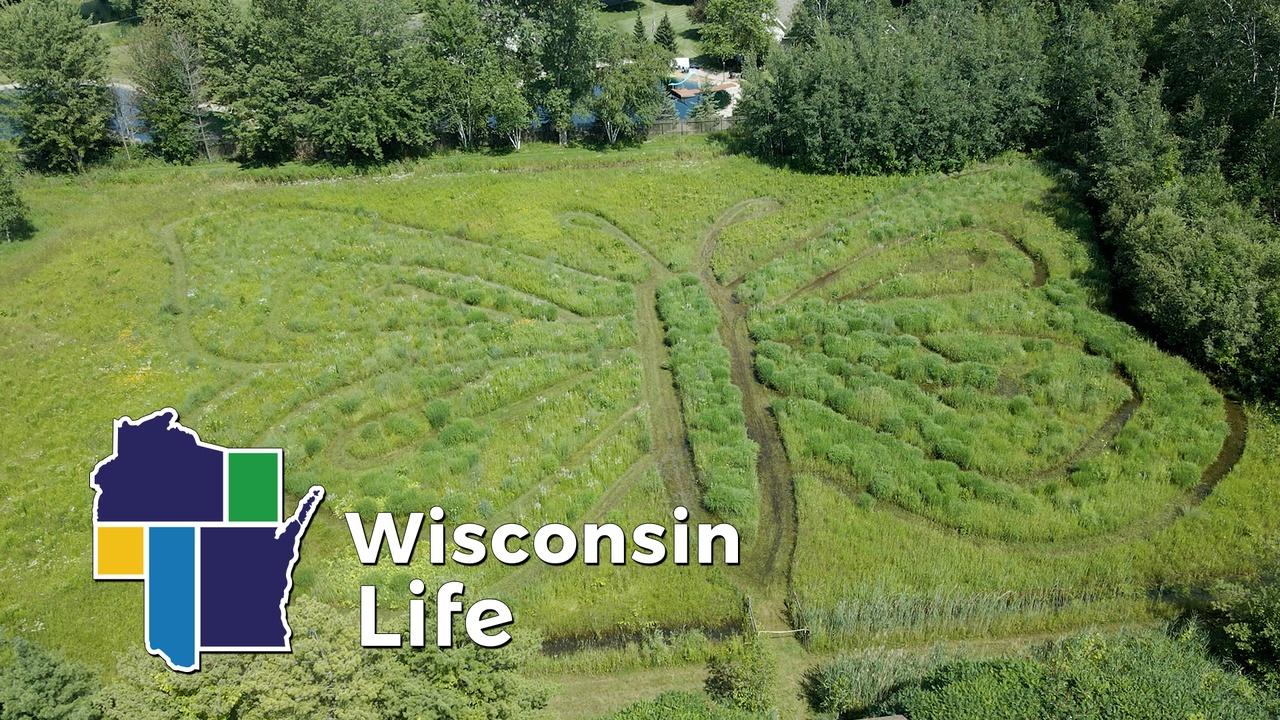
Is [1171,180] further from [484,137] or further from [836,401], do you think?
[484,137]

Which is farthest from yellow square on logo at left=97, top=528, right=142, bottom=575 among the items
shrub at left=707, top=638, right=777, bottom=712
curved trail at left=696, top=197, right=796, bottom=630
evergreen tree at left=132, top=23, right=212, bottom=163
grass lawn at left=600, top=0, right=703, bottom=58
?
grass lawn at left=600, top=0, right=703, bottom=58

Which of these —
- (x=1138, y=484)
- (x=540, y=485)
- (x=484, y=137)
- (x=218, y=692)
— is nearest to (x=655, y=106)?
(x=484, y=137)

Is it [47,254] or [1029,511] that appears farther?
[47,254]

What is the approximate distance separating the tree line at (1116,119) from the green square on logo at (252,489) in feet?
120

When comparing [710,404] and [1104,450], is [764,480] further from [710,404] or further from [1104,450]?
[1104,450]

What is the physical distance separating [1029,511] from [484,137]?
47863 mm

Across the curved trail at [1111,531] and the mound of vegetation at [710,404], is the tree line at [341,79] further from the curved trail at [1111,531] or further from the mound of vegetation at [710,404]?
the curved trail at [1111,531]

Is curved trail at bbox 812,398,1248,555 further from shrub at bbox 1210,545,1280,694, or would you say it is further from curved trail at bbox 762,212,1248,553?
shrub at bbox 1210,545,1280,694

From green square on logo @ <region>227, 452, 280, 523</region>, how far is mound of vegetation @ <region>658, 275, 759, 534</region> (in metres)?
14.6

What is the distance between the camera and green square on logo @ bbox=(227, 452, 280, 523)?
2095 cm

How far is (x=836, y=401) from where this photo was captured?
115ft

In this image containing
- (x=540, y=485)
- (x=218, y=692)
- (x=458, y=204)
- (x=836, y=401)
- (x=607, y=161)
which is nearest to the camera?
(x=218, y=692)

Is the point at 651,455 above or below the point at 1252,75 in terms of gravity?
below

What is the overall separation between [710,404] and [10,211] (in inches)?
1680
